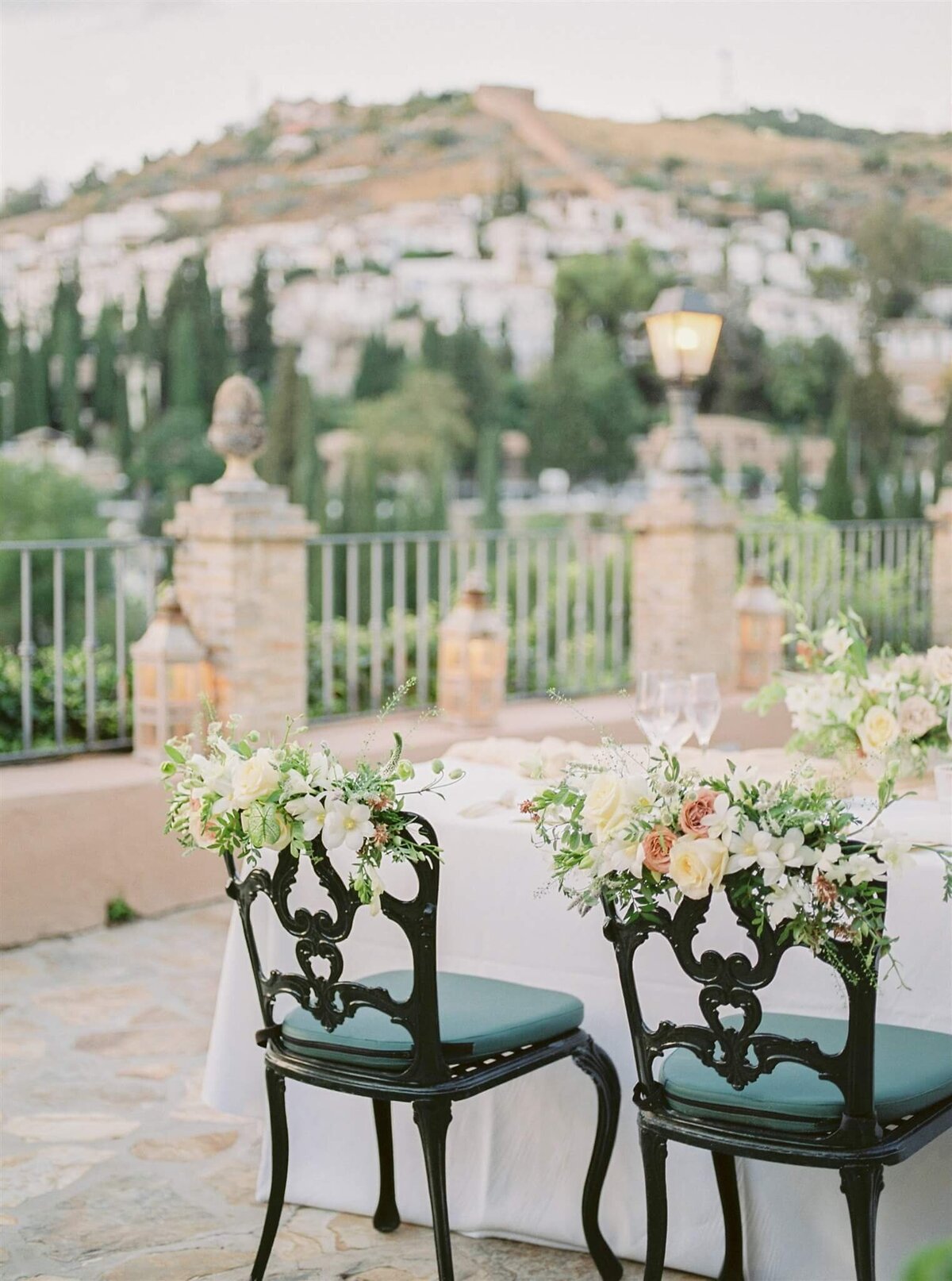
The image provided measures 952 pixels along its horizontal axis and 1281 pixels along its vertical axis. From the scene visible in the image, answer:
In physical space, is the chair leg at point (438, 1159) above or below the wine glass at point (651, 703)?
below

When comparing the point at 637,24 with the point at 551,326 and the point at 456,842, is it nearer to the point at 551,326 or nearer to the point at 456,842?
the point at 551,326

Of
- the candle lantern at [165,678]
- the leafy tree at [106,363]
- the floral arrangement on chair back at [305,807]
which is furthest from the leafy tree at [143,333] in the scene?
the floral arrangement on chair back at [305,807]

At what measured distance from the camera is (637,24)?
802 inches

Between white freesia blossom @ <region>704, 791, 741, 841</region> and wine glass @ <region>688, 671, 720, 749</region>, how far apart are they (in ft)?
2.79

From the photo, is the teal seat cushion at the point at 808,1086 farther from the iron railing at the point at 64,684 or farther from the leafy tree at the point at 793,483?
the leafy tree at the point at 793,483

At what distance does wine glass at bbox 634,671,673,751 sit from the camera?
2.75 m

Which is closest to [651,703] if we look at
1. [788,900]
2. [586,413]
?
[788,900]

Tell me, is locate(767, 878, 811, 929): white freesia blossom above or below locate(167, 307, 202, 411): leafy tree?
below

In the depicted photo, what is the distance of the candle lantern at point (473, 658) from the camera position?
18.5ft

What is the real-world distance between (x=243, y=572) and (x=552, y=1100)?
2951 millimetres

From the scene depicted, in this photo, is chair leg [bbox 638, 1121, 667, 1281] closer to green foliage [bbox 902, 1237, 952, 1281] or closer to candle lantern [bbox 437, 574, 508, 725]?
green foliage [bbox 902, 1237, 952, 1281]

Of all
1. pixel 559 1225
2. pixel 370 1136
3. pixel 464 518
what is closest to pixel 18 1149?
pixel 370 1136

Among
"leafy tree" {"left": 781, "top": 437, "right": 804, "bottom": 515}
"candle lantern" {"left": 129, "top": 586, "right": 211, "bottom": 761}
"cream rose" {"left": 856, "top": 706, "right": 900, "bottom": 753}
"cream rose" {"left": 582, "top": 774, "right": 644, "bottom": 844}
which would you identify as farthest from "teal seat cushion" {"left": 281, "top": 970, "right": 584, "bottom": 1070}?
"leafy tree" {"left": 781, "top": 437, "right": 804, "bottom": 515}

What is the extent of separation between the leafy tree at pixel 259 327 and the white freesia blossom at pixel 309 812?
888 inches
